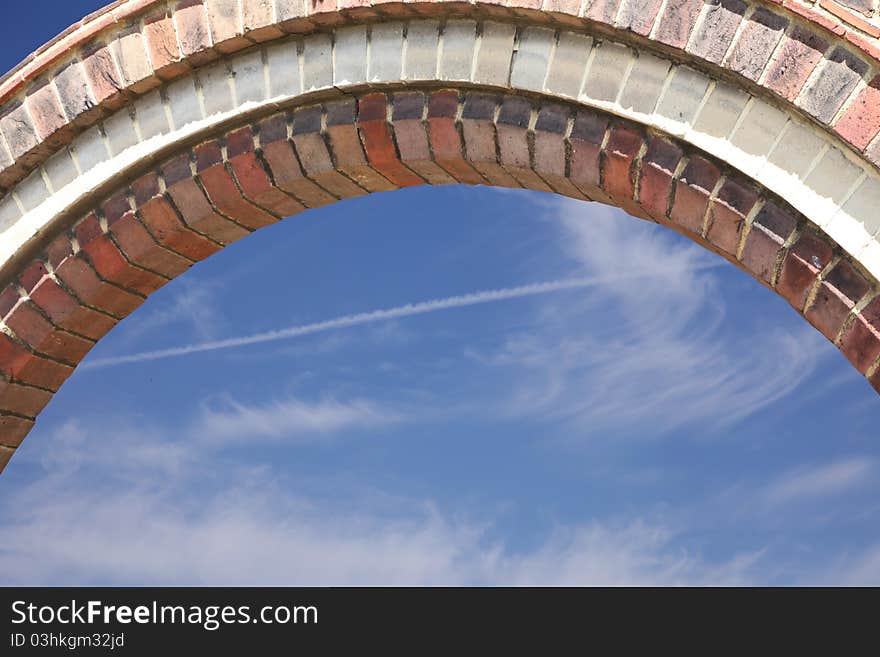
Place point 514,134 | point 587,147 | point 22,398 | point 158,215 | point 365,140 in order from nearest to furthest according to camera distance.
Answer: point 587,147 < point 514,134 < point 365,140 < point 158,215 < point 22,398

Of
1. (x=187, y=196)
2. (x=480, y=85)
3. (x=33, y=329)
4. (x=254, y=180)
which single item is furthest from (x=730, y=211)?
(x=33, y=329)

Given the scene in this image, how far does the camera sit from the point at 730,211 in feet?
8.86

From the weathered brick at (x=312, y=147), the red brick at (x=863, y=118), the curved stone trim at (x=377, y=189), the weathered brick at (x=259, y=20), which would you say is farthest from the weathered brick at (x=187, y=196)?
the red brick at (x=863, y=118)

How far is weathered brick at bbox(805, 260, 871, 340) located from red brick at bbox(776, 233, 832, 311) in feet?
0.10

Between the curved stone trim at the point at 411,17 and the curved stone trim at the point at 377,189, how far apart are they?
24 cm

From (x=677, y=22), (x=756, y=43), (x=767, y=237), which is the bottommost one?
(x=767, y=237)

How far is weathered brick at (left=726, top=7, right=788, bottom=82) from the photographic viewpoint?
103 inches

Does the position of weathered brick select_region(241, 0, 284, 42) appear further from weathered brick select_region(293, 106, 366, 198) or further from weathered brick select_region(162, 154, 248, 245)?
weathered brick select_region(162, 154, 248, 245)

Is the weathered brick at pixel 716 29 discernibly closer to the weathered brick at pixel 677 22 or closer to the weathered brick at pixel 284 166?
the weathered brick at pixel 677 22

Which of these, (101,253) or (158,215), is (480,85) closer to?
(158,215)

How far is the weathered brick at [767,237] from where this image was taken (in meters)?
2.63

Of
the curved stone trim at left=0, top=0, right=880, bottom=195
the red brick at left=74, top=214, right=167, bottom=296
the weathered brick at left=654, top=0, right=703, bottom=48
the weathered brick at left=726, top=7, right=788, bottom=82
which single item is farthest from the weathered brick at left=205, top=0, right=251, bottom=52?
the weathered brick at left=726, top=7, right=788, bottom=82

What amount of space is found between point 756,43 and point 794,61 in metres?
0.11

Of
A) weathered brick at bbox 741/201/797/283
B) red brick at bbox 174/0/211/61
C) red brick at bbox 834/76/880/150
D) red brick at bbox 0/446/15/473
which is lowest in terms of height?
weathered brick at bbox 741/201/797/283
